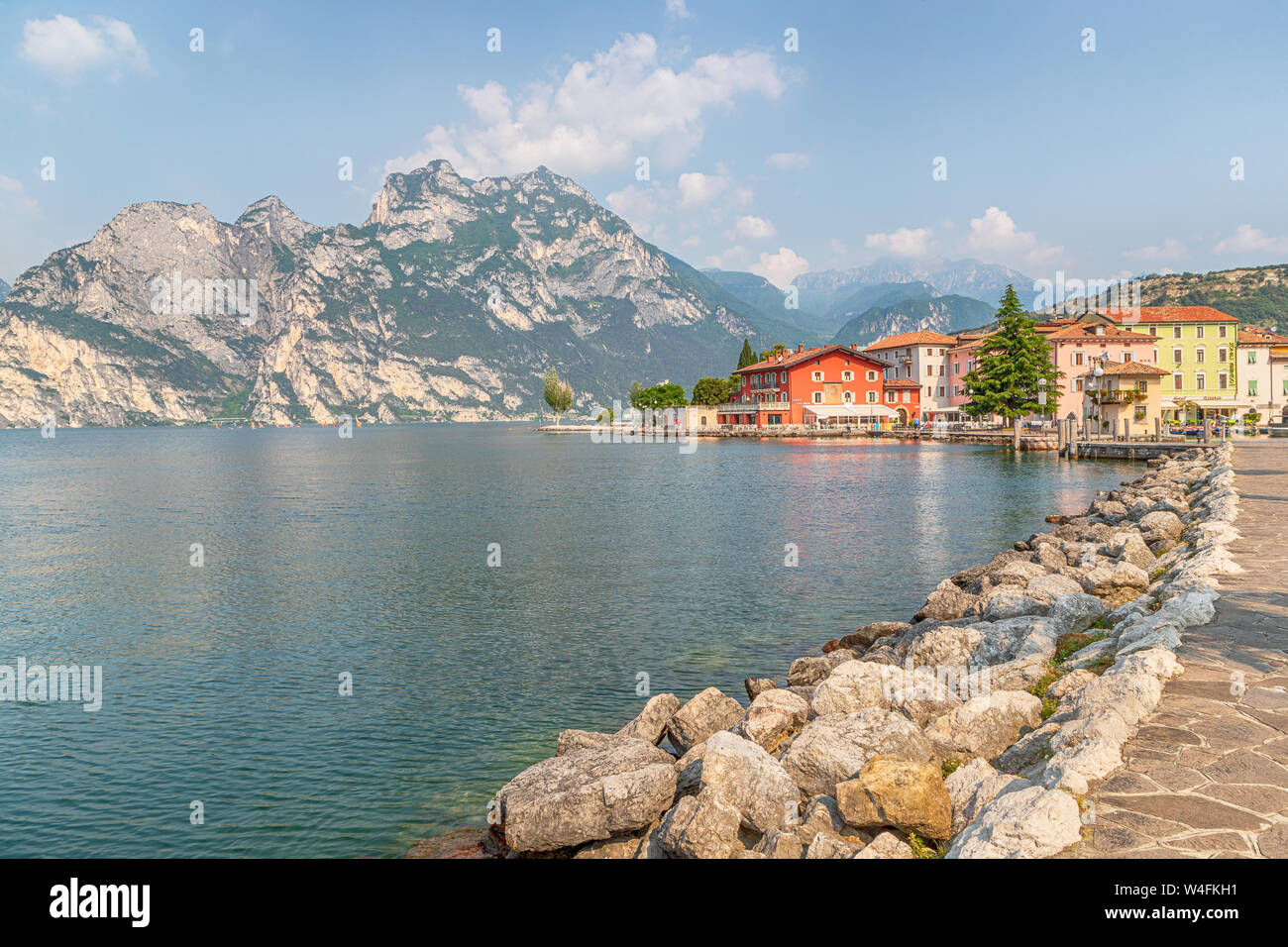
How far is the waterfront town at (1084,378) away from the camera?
255 feet

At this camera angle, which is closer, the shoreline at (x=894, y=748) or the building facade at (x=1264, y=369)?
the shoreline at (x=894, y=748)

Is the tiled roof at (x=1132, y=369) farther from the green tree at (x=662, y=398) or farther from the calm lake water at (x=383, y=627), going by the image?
the green tree at (x=662, y=398)

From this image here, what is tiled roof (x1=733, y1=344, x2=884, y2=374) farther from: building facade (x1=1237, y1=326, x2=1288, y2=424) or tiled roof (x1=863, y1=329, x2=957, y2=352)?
building facade (x1=1237, y1=326, x2=1288, y2=424)

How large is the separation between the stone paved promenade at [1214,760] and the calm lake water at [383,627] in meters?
7.99

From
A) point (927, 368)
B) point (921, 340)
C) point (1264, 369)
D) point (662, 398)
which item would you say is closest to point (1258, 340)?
point (1264, 369)

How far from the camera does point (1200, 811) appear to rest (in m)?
6.07

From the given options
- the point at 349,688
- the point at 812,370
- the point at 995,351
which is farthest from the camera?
the point at 812,370

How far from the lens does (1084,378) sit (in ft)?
277

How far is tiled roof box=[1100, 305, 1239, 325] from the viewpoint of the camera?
322 feet

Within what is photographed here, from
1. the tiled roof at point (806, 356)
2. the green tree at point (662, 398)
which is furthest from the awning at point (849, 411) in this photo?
the green tree at point (662, 398)

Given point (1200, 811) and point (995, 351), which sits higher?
point (995, 351)
